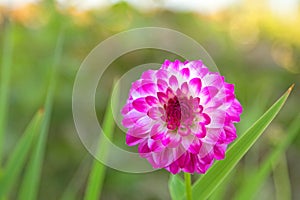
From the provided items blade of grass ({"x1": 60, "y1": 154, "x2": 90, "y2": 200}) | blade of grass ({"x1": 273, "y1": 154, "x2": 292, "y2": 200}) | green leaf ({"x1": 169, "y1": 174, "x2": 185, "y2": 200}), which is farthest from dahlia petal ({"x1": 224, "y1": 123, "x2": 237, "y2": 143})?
blade of grass ({"x1": 273, "y1": 154, "x2": 292, "y2": 200})

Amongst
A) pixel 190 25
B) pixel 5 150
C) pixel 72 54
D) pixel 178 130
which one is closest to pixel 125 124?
pixel 178 130

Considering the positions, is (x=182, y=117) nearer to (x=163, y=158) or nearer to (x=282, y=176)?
(x=163, y=158)

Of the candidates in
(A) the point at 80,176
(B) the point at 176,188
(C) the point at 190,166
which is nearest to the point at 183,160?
(C) the point at 190,166

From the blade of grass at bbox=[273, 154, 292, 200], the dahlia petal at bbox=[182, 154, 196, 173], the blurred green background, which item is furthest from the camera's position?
the blade of grass at bbox=[273, 154, 292, 200]

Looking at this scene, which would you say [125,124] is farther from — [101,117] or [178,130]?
[101,117]

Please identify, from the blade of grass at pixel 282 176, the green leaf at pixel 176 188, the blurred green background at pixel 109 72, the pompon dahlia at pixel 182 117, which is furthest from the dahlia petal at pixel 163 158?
the blade of grass at pixel 282 176

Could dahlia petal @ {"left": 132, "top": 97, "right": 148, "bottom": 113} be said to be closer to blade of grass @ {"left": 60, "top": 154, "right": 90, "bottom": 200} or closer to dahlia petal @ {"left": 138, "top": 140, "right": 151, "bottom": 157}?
dahlia petal @ {"left": 138, "top": 140, "right": 151, "bottom": 157}
